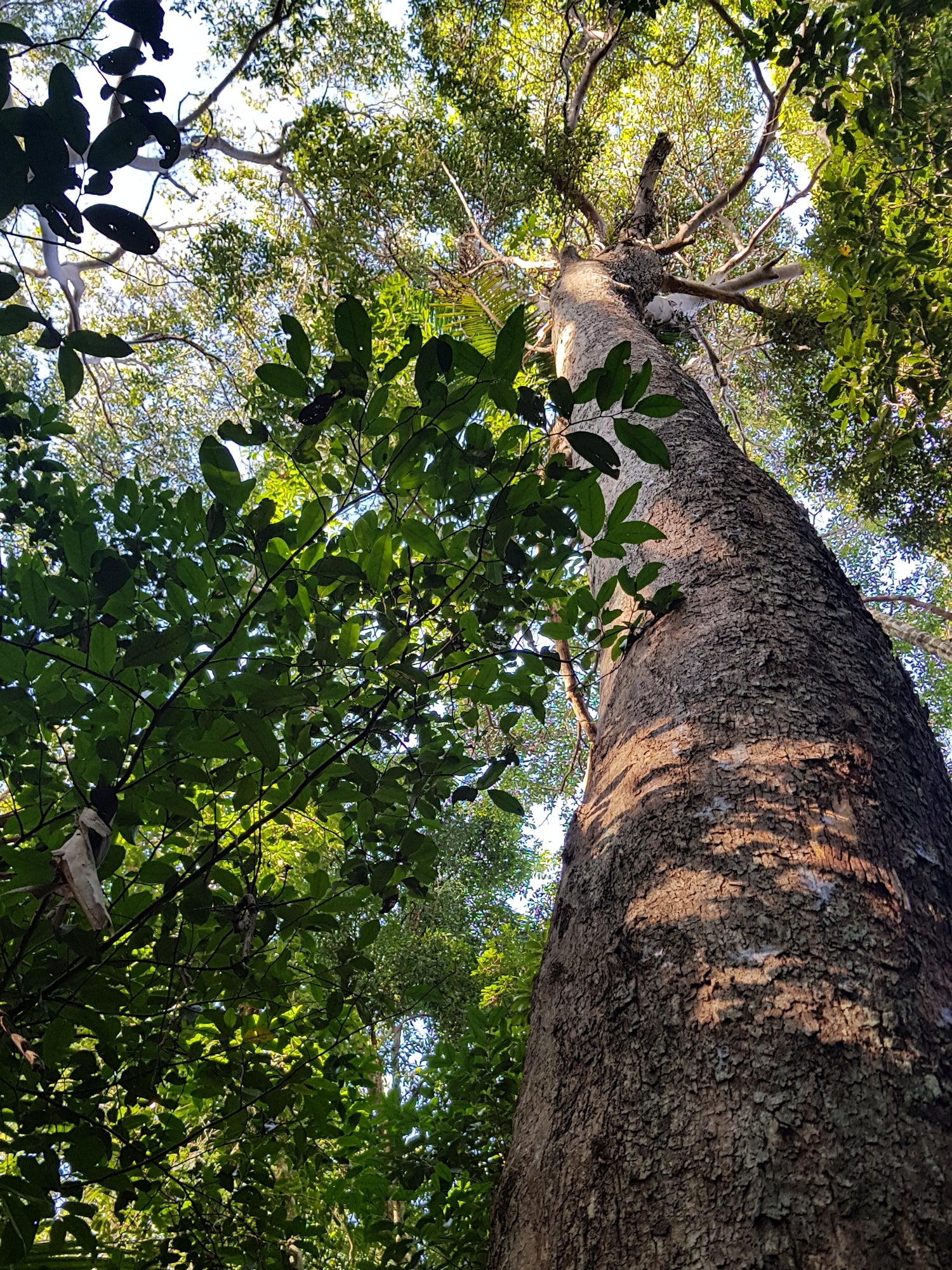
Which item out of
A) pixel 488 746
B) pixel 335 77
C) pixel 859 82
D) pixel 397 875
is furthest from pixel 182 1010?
pixel 335 77

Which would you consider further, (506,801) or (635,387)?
(506,801)

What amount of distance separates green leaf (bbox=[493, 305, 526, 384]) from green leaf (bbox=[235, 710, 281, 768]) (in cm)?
58

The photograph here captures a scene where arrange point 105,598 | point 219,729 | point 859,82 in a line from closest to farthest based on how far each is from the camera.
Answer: point 219,729
point 105,598
point 859,82

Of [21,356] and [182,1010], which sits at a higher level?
[21,356]

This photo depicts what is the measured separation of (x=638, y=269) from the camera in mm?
4492

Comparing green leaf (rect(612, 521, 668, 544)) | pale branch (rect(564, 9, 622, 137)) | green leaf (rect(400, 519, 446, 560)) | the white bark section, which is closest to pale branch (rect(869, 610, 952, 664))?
green leaf (rect(612, 521, 668, 544))

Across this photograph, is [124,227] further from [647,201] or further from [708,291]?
[708,291]

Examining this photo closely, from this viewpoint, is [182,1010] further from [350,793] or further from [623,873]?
[623,873]

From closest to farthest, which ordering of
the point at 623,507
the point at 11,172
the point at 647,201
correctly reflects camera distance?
the point at 11,172 → the point at 623,507 → the point at 647,201

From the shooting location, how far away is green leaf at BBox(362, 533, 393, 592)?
43.8 inches

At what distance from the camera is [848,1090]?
0.72 meters

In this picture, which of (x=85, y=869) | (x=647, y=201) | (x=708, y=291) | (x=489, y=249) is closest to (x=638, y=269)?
(x=647, y=201)

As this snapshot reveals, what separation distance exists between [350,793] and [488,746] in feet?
12.2

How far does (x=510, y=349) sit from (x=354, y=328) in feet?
0.69
